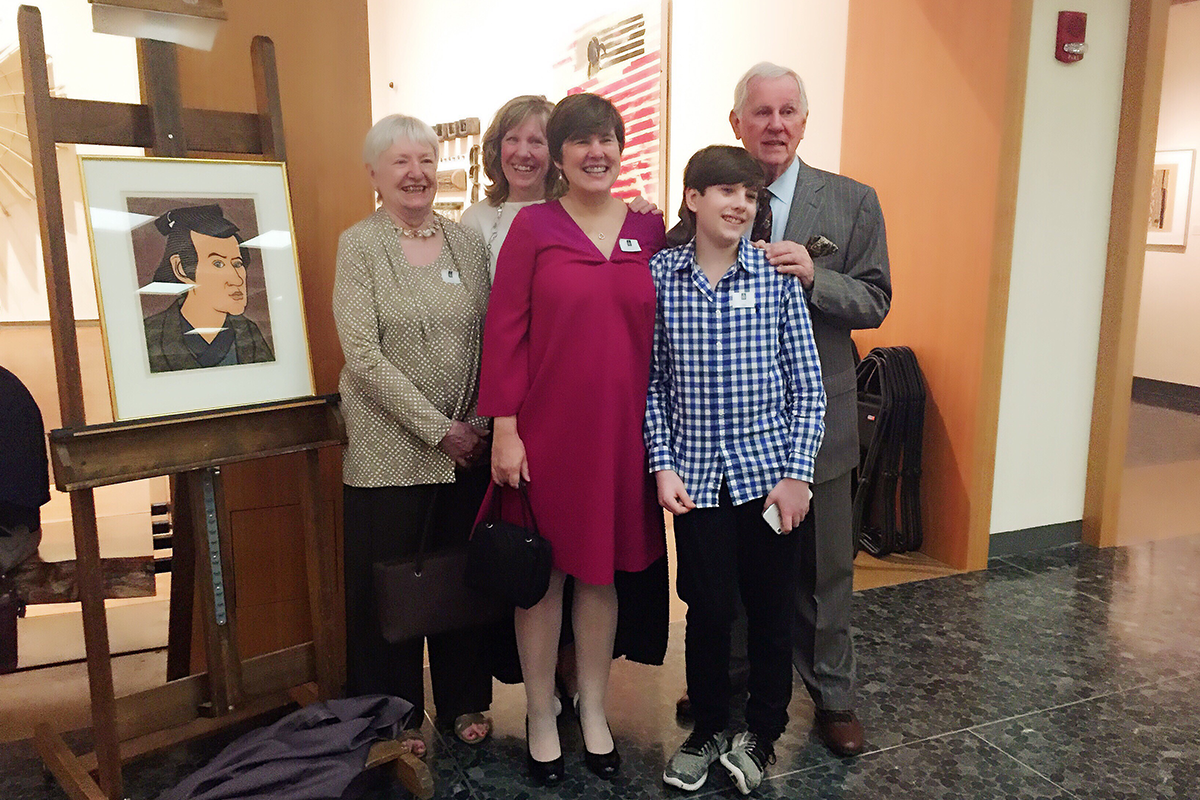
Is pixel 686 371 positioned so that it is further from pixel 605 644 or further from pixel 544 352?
pixel 605 644

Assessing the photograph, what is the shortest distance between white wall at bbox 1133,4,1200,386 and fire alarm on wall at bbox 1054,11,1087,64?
4099 millimetres

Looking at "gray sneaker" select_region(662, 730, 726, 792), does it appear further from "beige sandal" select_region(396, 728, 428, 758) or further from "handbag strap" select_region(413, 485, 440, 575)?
"handbag strap" select_region(413, 485, 440, 575)

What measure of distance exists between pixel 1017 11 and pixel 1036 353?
1189 mm

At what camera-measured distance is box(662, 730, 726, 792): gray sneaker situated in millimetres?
2012

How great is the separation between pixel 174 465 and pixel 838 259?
147 cm

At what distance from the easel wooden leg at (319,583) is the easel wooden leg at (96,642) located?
44 centimetres

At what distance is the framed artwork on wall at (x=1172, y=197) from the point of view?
22.2 feet

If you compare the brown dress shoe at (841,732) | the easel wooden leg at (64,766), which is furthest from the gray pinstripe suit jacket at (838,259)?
the easel wooden leg at (64,766)

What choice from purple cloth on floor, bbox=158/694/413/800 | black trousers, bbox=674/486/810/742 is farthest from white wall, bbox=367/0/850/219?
purple cloth on floor, bbox=158/694/413/800

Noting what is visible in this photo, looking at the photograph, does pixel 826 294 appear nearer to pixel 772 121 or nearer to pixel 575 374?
pixel 772 121

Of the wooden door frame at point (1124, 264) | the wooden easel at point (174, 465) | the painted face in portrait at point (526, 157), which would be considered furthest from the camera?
the wooden door frame at point (1124, 264)

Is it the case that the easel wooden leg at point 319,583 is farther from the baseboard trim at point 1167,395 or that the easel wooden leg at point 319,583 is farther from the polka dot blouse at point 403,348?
the baseboard trim at point 1167,395

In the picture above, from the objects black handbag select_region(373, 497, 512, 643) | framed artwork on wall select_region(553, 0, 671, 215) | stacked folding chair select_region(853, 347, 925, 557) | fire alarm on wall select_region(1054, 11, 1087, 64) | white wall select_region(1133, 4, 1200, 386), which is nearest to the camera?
black handbag select_region(373, 497, 512, 643)

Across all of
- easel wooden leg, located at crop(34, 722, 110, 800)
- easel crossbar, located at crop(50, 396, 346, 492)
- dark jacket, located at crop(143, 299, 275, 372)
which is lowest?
easel wooden leg, located at crop(34, 722, 110, 800)
